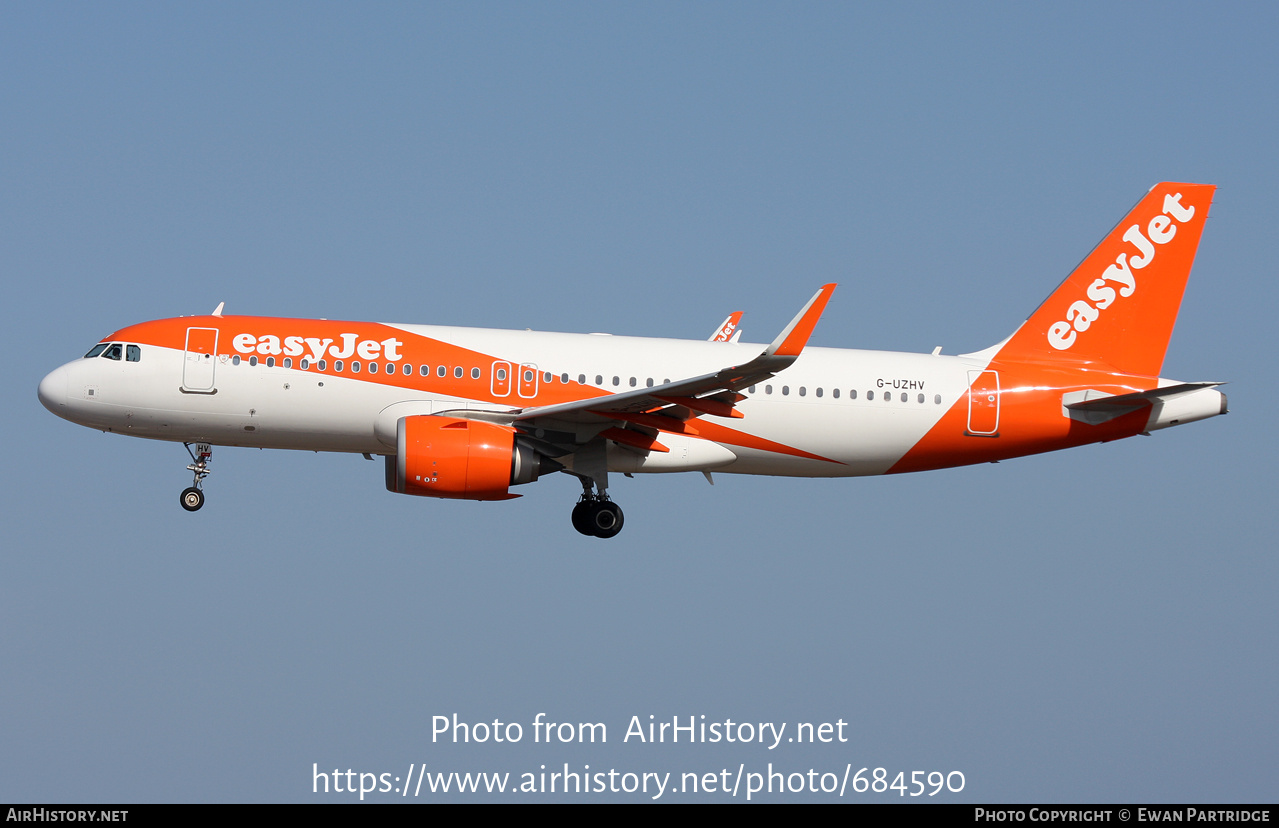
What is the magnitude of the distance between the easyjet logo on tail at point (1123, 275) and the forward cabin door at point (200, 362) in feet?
60.7

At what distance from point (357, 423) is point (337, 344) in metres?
1.69

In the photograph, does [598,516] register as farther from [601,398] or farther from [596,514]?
[601,398]

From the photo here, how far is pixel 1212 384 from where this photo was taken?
29609mm

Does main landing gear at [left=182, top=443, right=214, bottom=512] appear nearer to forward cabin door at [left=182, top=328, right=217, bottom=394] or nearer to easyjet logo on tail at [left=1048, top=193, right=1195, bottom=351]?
forward cabin door at [left=182, top=328, right=217, bottom=394]

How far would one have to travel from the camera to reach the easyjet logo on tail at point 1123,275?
3278cm

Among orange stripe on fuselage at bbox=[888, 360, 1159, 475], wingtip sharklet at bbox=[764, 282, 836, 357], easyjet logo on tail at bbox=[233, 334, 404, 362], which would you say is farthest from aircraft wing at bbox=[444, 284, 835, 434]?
orange stripe on fuselage at bbox=[888, 360, 1159, 475]

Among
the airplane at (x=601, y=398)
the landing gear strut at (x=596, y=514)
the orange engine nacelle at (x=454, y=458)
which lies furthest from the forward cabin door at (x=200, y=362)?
the landing gear strut at (x=596, y=514)

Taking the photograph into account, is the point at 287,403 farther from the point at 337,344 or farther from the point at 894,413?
the point at 894,413

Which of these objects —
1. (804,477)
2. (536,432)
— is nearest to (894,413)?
(804,477)

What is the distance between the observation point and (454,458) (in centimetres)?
2784

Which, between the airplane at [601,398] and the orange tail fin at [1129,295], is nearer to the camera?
the airplane at [601,398]

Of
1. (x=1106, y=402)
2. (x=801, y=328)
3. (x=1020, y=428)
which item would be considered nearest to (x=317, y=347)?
(x=801, y=328)

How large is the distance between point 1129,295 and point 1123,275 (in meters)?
0.52

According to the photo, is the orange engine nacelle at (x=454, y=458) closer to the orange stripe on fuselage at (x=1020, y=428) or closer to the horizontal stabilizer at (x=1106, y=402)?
the orange stripe on fuselage at (x=1020, y=428)
